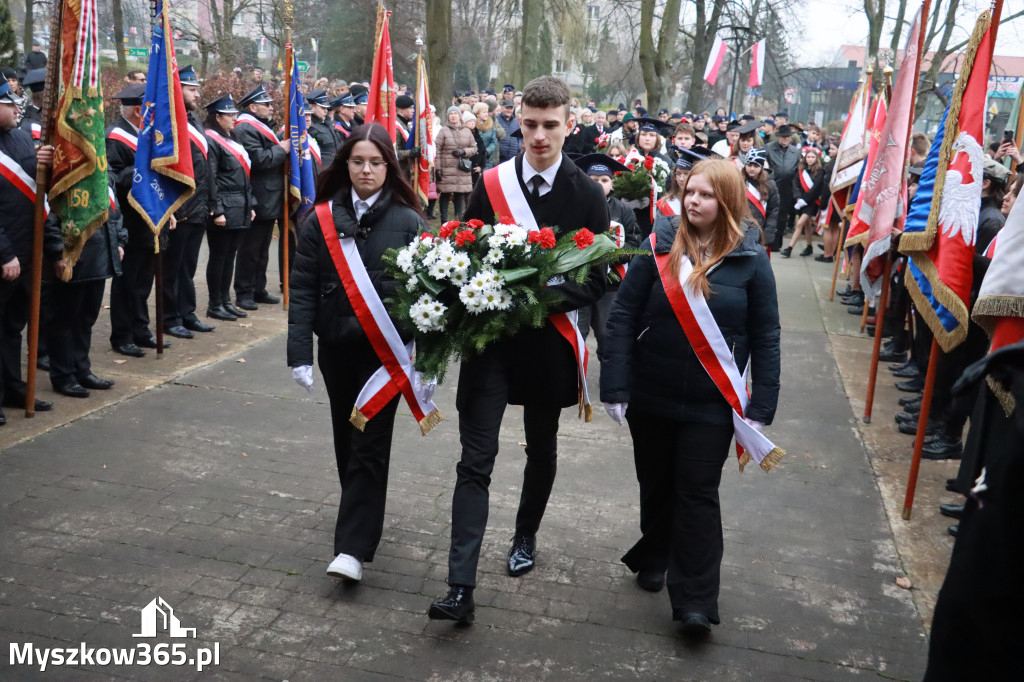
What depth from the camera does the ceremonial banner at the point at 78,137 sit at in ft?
20.6

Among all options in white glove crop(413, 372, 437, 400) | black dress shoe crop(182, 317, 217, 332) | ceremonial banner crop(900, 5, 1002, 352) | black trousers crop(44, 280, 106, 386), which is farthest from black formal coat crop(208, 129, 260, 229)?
ceremonial banner crop(900, 5, 1002, 352)

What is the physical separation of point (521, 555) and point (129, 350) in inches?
197

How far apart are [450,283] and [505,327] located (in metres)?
0.30

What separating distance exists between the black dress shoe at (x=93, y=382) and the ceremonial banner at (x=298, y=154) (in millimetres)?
3566

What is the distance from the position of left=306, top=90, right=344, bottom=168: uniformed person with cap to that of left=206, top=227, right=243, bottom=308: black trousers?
2.37 m

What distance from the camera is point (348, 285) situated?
4.32m

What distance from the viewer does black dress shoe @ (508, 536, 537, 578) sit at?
183 inches

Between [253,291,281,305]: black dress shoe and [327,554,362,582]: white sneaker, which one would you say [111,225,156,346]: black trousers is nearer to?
[253,291,281,305]: black dress shoe

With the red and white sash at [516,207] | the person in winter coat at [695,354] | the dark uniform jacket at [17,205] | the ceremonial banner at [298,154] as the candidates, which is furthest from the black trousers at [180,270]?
A: the person in winter coat at [695,354]

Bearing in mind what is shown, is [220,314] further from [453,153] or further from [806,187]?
[806,187]

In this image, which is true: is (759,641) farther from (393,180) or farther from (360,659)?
(393,180)

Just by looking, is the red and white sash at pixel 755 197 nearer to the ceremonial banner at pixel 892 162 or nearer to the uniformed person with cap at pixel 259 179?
the ceremonial banner at pixel 892 162

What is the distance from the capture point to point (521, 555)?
185 inches

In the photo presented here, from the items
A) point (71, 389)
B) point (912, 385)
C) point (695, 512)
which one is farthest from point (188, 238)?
point (912, 385)
